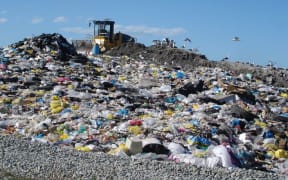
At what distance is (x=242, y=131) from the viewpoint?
38.7 ft

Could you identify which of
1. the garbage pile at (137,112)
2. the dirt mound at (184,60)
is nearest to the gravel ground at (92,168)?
the garbage pile at (137,112)

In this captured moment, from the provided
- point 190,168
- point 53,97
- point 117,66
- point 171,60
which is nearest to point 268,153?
point 190,168

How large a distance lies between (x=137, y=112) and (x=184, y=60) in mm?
14508

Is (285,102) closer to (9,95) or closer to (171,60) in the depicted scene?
(9,95)

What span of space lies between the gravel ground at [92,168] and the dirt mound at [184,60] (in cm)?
1699

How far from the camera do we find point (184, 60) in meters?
26.7

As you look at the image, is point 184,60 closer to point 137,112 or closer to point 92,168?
point 137,112

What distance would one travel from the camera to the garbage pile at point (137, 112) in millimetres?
9602

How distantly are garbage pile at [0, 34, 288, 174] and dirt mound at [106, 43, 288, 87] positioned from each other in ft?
18.7

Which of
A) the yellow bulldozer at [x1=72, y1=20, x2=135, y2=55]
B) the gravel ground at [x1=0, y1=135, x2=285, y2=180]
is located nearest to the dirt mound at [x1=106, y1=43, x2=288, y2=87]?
the yellow bulldozer at [x1=72, y1=20, x2=135, y2=55]

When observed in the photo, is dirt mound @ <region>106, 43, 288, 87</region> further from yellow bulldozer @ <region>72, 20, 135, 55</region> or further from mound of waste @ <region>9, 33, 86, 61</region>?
mound of waste @ <region>9, 33, 86, 61</region>

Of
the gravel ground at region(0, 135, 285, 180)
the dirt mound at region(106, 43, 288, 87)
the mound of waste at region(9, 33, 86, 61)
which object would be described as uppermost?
the mound of waste at region(9, 33, 86, 61)

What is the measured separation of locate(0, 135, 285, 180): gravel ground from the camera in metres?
7.36

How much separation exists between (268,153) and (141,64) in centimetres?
1143
